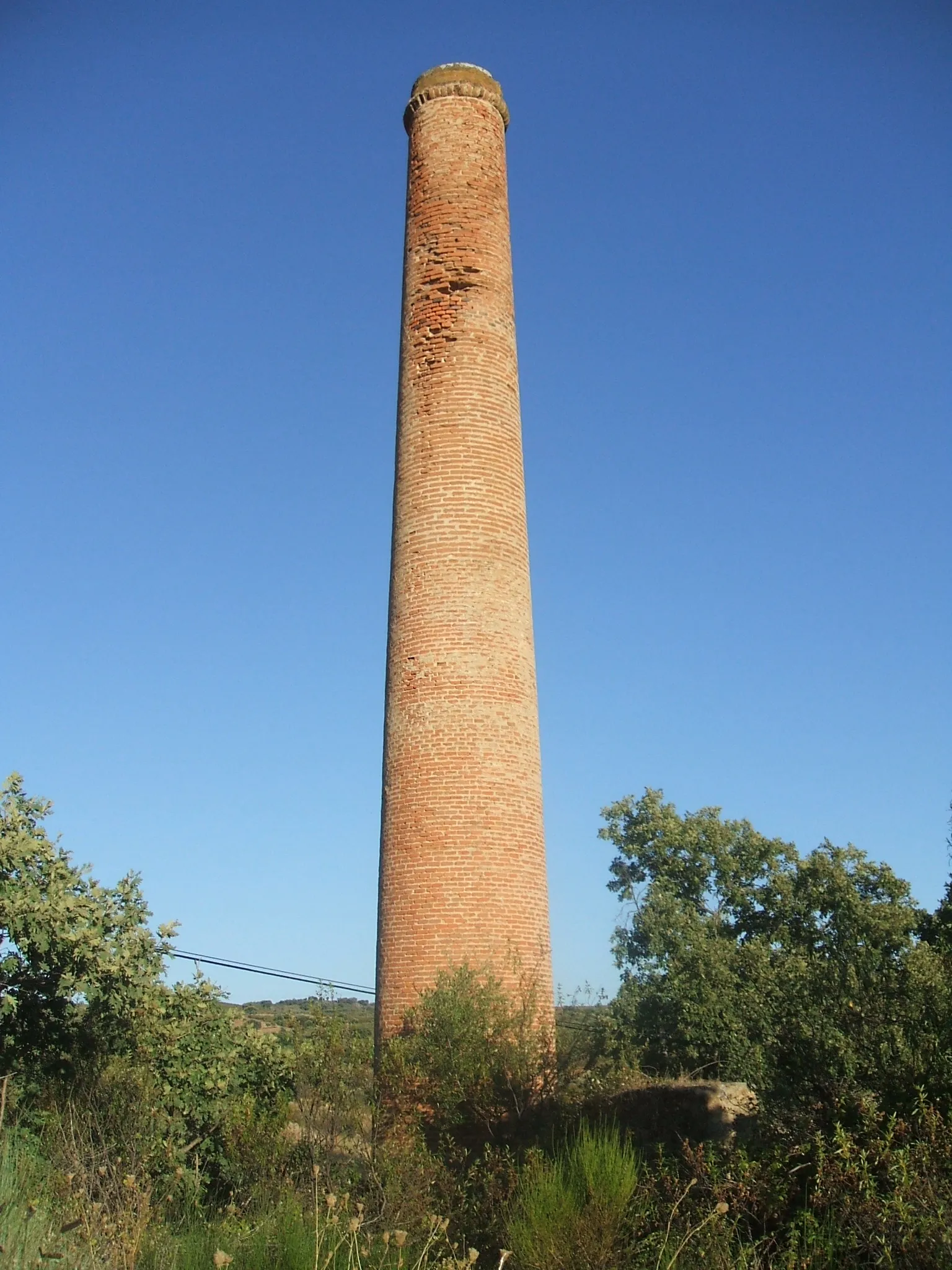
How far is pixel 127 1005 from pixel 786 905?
16.1m

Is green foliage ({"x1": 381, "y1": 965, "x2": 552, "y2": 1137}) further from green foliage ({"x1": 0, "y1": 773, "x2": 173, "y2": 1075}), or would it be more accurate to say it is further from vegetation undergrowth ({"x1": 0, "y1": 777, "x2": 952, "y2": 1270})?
green foliage ({"x1": 0, "y1": 773, "x2": 173, "y2": 1075})

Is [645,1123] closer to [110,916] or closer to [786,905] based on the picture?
[110,916]

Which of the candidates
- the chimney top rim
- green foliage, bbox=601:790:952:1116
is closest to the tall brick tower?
the chimney top rim

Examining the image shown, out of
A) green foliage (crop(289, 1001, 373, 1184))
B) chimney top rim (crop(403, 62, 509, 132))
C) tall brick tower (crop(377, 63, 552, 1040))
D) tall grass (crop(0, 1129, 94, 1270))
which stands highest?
chimney top rim (crop(403, 62, 509, 132))

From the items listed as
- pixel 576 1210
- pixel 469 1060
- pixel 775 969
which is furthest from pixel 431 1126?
pixel 775 969

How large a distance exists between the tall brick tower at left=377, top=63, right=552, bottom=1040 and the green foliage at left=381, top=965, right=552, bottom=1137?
27.2 inches

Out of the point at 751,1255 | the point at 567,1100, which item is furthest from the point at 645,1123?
the point at 751,1255

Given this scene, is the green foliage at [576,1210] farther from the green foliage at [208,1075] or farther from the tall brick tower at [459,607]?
the tall brick tower at [459,607]

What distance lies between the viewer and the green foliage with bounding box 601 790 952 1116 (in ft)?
29.1

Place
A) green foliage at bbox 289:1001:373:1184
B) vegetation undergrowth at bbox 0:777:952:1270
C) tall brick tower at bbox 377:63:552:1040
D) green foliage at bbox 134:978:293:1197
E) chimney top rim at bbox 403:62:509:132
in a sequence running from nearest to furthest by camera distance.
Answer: vegetation undergrowth at bbox 0:777:952:1270 < green foliage at bbox 289:1001:373:1184 < green foliage at bbox 134:978:293:1197 < tall brick tower at bbox 377:63:552:1040 < chimney top rim at bbox 403:62:509:132

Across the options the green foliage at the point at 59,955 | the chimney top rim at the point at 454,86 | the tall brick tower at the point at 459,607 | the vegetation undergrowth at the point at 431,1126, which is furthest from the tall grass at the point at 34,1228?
the chimney top rim at the point at 454,86

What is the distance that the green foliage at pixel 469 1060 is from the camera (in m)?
11.0

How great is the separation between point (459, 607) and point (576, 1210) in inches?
290

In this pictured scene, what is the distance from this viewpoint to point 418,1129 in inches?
411
